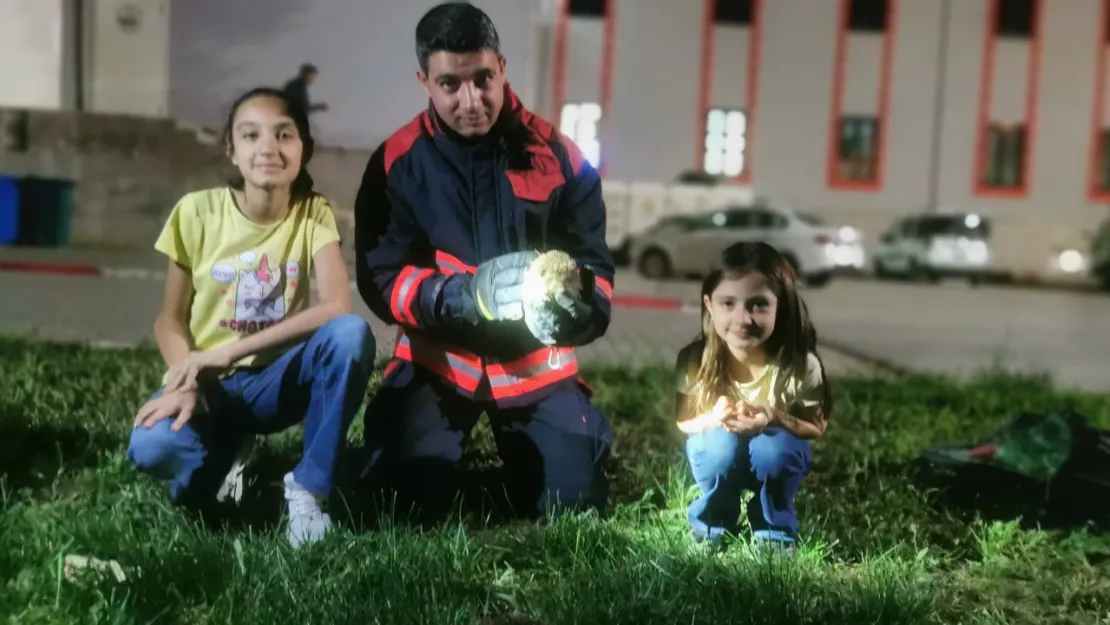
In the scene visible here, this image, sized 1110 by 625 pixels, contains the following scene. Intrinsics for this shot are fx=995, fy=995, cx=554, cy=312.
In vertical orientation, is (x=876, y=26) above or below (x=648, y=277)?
above

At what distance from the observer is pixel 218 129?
299 cm

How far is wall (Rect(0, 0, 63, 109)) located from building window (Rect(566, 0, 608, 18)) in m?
4.20

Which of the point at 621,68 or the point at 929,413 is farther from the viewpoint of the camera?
the point at 621,68

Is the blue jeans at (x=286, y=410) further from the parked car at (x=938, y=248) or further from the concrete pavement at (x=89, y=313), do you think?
the parked car at (x=938, y=248)

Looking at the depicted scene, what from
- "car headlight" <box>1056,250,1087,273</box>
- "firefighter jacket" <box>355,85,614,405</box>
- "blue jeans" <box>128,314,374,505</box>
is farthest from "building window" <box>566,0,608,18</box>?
"car headlight" <box>1056,250,1087,273</box>

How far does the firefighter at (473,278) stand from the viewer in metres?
2.46

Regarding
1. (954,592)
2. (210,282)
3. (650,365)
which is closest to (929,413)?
(650,365)

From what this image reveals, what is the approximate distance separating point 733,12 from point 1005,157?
6.58m

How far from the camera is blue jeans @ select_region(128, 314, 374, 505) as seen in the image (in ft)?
8.20

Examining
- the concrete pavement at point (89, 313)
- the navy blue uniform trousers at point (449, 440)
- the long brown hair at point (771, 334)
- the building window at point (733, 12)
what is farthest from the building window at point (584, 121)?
the building window at point (733, 12)

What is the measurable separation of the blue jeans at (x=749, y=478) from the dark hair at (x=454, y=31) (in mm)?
1127

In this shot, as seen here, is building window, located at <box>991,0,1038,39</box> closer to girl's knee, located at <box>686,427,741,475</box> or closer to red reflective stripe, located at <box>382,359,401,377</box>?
girl's knee, located at <box>686,427,741,475</box>

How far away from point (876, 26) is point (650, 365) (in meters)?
10.2

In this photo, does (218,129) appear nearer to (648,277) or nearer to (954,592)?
(954,592)
